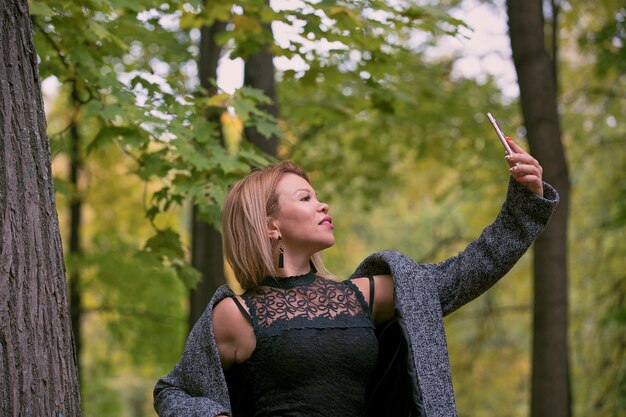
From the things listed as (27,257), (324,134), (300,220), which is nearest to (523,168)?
(300,220)

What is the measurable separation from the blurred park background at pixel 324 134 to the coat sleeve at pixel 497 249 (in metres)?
1.57

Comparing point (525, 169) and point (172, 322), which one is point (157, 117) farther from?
point (172, 322)

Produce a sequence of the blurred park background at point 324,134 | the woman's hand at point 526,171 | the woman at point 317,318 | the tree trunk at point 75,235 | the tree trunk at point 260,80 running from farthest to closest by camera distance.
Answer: the tree trunk at point 75,235 < the tree trunk at point 260,80 < the blurred park background at point 324,134 < the woman at point 317,318 < the woman's hand at point 526,171

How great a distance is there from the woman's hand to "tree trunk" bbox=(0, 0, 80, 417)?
5.41 feet

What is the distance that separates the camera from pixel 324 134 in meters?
10.9

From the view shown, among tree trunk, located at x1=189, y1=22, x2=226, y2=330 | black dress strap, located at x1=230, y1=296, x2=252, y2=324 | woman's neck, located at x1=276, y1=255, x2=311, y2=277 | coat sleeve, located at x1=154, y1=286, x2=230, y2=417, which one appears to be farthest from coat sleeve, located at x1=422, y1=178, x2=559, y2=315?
tree trunk, located at x1=189, y1=22, x2=226, y2=330

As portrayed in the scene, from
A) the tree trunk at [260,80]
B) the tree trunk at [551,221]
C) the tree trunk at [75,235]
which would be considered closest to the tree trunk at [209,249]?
the tree trunk at [260,80]

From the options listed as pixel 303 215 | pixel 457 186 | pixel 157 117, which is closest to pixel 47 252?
pixel 303 215

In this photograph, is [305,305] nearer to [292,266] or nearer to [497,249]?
[292,266]

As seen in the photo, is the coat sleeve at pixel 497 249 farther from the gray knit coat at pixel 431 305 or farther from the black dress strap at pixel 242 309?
the black dress strap at pixel 242 309

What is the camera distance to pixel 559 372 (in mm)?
6367

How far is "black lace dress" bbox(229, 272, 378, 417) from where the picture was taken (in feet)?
9.50

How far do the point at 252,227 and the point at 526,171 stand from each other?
1.02 meters

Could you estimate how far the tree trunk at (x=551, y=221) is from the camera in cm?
621
